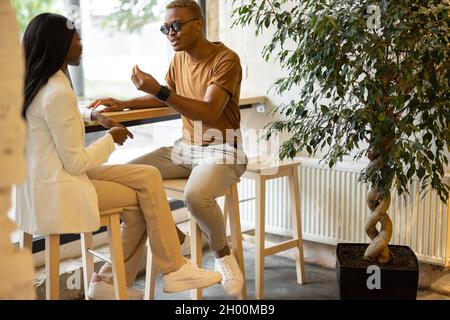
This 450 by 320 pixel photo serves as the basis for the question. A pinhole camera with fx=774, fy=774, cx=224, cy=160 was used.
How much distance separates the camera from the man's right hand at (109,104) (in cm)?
328

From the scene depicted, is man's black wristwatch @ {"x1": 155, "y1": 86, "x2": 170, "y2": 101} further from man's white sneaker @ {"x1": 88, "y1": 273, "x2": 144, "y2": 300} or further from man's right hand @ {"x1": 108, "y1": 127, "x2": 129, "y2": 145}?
man's white sneaker @ {"x1": 88, "y1": 273, "x2": 144, "y2": 300}

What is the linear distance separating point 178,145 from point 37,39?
1.11 m

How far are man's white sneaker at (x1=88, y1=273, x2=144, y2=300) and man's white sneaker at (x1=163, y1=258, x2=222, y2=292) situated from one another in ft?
0.69

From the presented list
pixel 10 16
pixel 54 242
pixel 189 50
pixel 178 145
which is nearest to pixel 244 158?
pixel 178 145

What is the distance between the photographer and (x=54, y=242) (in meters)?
2.72

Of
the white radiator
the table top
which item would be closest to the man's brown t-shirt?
the table top

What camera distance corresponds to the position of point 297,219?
13.3 ft

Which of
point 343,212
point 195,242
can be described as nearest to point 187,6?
point 195,242

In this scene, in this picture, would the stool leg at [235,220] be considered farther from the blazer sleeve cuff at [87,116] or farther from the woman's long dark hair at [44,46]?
the woman's long dark hair at [44,46]

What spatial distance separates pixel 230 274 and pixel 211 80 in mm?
858

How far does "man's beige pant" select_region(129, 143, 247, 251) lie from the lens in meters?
→ 3.29

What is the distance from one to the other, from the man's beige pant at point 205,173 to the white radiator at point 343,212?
642 millimetres
